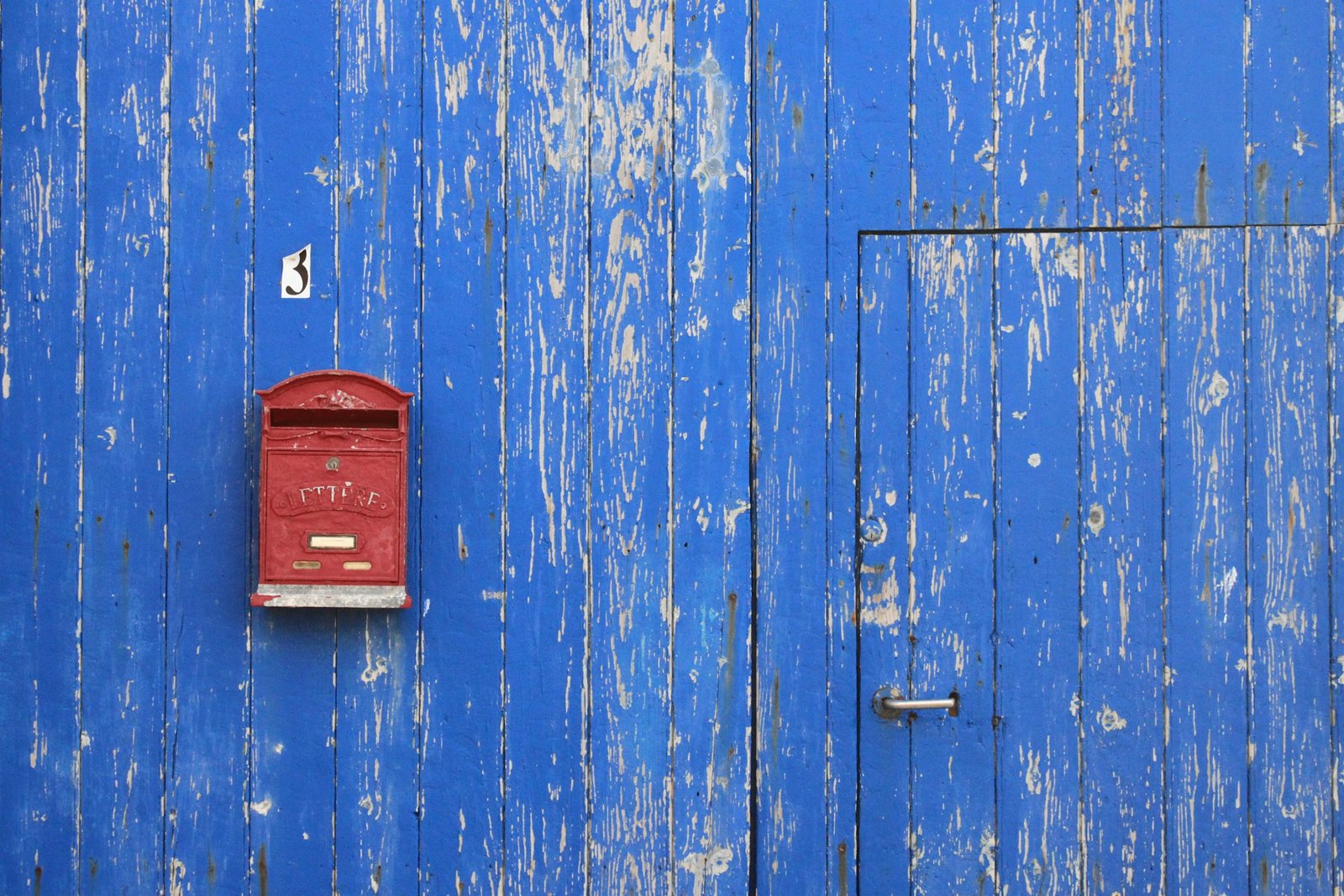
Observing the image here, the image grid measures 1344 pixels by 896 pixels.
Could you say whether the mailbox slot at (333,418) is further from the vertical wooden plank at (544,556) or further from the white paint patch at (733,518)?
the white paint patch at (733,518)

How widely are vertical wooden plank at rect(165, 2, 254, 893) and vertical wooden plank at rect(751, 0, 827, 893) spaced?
1.06 meters

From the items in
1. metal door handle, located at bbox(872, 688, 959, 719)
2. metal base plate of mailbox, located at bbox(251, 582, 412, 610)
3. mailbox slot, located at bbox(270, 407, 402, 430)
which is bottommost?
metal door handle, located at bbox(872, 688, 959, 719)

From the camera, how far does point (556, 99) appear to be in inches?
78.1

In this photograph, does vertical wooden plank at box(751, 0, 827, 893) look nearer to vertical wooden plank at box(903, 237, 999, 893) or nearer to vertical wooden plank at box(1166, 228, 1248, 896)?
vertical wooden plank at box(903, 237, 999, 893)

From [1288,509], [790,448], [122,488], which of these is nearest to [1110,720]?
[1288,509]

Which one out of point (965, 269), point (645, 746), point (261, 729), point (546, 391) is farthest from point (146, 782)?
point (965, 269)

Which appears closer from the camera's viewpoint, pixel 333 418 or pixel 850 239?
pixel 333 418

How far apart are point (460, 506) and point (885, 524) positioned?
88cm

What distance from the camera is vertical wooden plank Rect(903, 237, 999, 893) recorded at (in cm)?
197

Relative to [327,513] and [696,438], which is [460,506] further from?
[696,438]

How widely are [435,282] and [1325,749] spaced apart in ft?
6.77

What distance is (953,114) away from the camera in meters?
1.98

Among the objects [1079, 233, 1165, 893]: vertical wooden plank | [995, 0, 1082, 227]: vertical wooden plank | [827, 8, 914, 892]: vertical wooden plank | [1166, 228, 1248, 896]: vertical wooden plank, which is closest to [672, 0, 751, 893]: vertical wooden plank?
[827, 8, 914, 892]: vertical wooden plank

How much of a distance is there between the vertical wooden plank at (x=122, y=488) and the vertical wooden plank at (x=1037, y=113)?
174 centimetres
